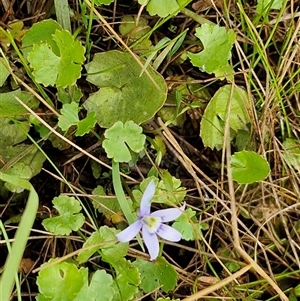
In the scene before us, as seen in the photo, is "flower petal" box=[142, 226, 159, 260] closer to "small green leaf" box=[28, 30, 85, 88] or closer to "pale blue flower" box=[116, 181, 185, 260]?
"pale blue flower" box=[116, 181, 185, 260]

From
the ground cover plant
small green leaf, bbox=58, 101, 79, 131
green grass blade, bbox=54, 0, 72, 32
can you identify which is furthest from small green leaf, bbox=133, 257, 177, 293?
green grass blade, bbox=54, 0, 72, 32

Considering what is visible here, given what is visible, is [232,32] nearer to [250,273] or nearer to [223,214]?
A: [223,214]

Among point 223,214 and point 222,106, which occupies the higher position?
point 222,106

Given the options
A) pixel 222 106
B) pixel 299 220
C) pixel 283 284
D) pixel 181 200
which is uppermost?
pixel 222 106

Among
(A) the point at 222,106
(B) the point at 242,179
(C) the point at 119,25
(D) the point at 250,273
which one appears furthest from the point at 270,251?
(C) the point at 119,25

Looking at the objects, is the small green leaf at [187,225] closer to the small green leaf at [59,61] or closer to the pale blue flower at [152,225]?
the pale blue flower at [152,225]
